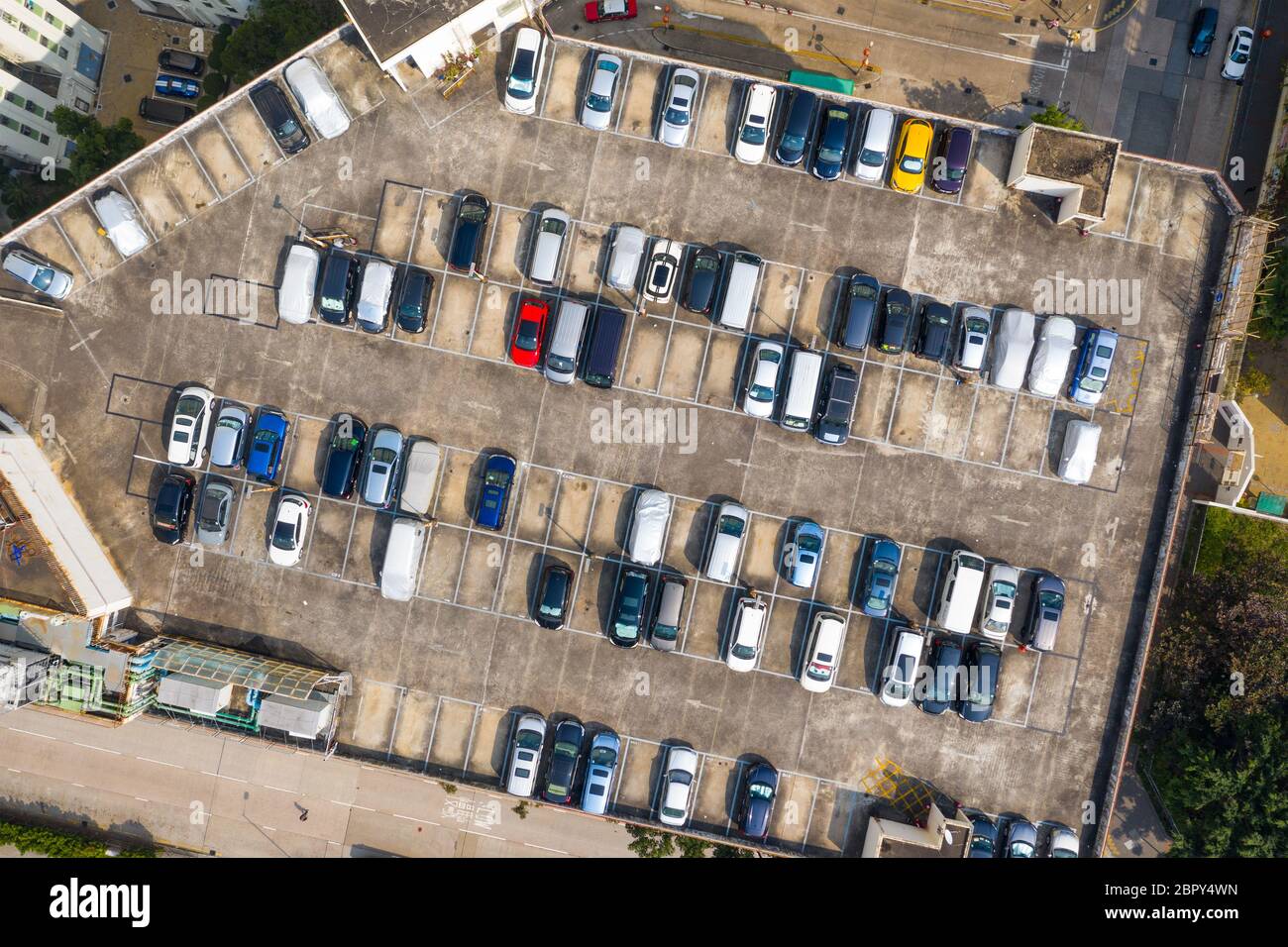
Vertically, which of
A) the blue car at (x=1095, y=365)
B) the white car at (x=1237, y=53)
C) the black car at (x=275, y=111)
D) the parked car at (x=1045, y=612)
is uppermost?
the white car at (x=1237, y=53)

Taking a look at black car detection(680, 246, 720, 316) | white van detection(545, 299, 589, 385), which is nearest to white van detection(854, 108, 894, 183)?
black car detection(680, 246, 720, 316)

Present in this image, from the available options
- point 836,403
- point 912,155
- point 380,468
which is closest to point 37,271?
Answer: point 380,468

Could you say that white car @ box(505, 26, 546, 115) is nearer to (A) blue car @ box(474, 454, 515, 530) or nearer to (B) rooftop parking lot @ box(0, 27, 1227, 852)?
(B) rooftop parking lot @ box(0, 27, 1227, 852)

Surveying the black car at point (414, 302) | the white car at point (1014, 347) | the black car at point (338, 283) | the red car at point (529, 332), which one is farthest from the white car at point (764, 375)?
the black car at point (338, 283)

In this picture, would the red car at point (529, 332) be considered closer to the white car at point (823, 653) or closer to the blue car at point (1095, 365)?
the white car at point (823, 653)

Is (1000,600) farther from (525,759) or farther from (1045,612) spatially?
(525,759)
